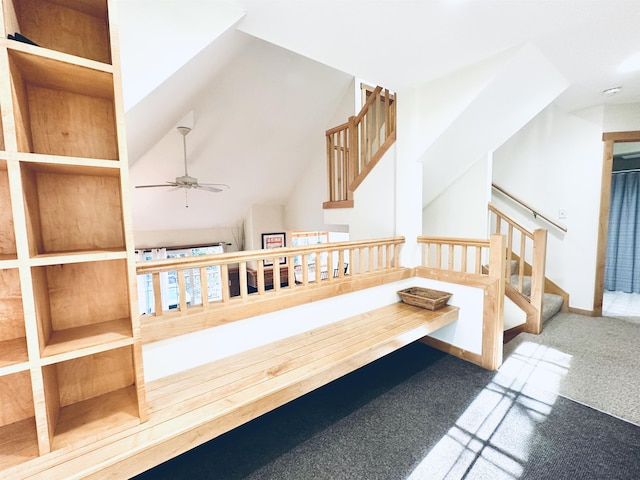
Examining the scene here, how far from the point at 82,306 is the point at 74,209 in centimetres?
41

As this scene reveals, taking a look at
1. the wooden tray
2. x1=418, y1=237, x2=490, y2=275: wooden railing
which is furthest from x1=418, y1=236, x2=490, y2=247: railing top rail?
the wooden tray

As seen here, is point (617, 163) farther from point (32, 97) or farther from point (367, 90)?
point (32, 97)

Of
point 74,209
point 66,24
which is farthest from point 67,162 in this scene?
point 66,24

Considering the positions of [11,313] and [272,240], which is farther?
[272,240]

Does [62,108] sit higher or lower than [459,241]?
higher

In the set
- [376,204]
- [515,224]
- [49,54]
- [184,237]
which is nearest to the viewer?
[49,54]

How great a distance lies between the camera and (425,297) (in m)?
2.61

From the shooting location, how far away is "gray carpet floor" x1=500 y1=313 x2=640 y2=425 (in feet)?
6.69

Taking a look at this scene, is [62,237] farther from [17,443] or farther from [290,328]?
[290,328]

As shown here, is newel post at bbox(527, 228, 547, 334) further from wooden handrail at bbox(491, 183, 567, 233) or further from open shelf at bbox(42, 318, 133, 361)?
open shelf at bbox(42, 318, 133, 361)

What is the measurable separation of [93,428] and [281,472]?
3.01 ft

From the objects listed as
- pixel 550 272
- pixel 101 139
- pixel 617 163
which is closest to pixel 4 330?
pixel 101 139

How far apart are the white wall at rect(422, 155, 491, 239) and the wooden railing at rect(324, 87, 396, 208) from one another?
1096 mm

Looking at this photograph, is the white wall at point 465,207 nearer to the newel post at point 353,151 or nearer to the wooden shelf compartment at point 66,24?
the newel post at point 353,151
